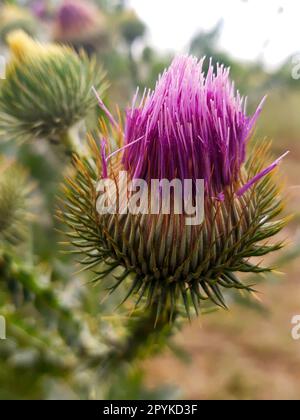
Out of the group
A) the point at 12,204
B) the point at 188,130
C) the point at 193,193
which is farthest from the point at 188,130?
the point at 12,204

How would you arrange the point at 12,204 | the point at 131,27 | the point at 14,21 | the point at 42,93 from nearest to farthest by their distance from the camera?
the point at 42,93, the point at 12,204, the point at 14,21, the point at 131,27

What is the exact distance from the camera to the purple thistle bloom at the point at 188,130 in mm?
1646

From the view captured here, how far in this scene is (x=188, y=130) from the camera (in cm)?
164

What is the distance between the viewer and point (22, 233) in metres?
2.78

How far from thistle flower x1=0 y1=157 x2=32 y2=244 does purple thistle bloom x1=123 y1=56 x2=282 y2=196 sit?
1.04m

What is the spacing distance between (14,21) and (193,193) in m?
2.35

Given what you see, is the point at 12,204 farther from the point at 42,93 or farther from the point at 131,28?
the point at 131,28

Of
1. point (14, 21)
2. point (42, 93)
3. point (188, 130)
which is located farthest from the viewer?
point (14, 21)

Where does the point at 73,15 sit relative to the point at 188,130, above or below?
above

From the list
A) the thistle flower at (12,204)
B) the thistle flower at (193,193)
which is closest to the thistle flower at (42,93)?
the thistle flower at (12,204)

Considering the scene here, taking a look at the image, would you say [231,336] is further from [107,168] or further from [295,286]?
[107,168]

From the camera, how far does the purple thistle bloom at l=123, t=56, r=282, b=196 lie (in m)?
1.65

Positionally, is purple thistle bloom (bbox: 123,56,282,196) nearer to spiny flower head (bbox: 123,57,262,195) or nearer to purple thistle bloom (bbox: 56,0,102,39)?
spiny flower head (bbox: 123,57,262,195)

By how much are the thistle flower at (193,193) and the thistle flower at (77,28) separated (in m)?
2.64
